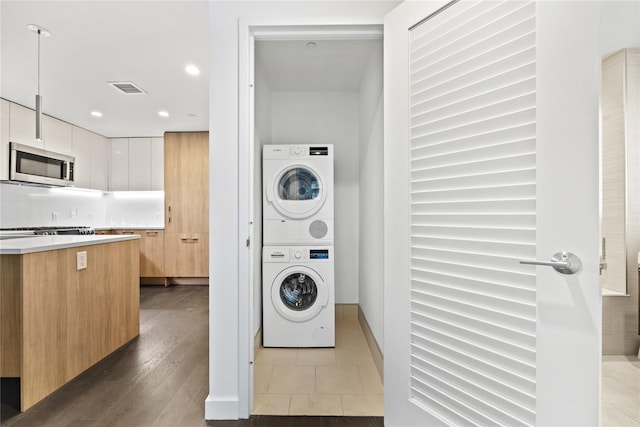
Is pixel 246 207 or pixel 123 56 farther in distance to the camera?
pixel 123 56

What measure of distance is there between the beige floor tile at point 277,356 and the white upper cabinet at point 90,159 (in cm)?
422

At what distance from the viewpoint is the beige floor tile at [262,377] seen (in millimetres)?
1997

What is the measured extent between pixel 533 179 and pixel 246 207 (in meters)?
1.28

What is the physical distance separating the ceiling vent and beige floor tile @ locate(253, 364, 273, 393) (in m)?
3.16

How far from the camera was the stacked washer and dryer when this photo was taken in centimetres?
268

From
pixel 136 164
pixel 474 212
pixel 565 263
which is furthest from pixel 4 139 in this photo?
pixel 565 263

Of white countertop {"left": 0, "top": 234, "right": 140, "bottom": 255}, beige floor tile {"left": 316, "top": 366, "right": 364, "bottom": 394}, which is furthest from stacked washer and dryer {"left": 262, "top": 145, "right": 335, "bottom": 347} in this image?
white countertop {"left": 0, "top": 234, "right": 140, "bottom": 255}

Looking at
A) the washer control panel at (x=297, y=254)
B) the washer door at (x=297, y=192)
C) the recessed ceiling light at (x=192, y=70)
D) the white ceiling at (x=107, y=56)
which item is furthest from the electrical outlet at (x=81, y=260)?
the recessed ceiling light at (x=192, y=70)

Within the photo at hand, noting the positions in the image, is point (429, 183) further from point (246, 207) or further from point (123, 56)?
point (123, 56)

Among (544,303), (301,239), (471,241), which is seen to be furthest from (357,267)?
(544,303)

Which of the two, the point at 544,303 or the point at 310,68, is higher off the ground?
the point at 310,68

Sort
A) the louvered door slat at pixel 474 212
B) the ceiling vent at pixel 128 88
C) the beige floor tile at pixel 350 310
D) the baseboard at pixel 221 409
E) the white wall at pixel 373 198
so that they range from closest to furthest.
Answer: the louvered door slat at pixel 474 212, the baseboard at pixel 221 409, the white wall at pixel 373 198, the ceiling vent at pixel 128 88, the beige floor tile at pixel 350 310

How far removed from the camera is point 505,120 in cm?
109

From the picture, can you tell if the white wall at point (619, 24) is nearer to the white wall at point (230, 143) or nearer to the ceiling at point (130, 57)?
the white wall at point (230, 143)
